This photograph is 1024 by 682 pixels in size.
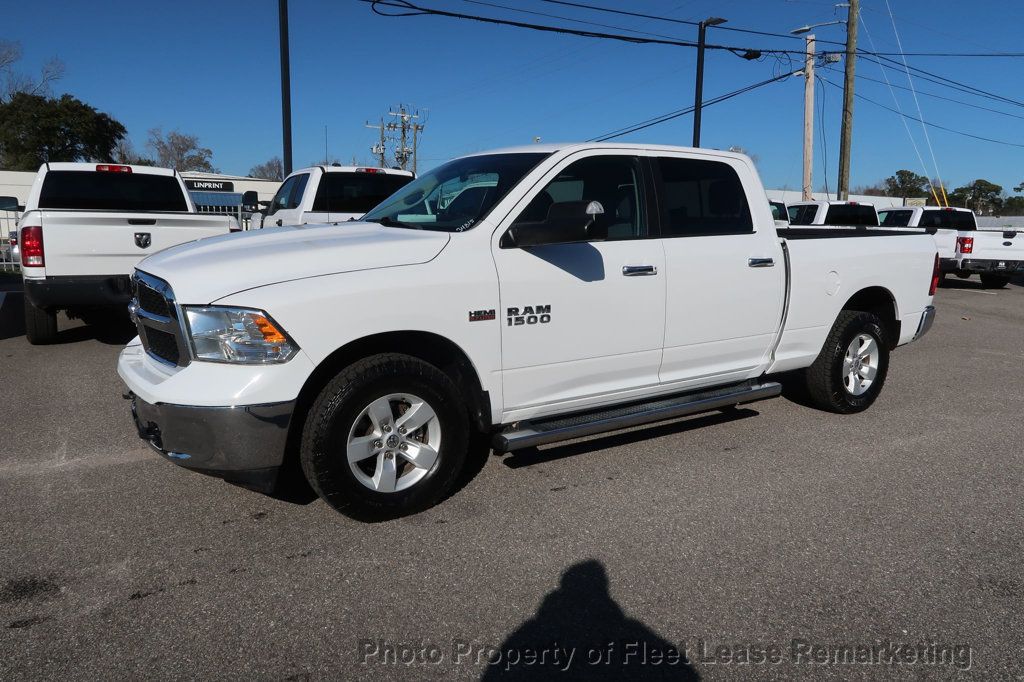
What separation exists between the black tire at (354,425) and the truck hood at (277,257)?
0.49 meters

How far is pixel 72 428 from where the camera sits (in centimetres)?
525

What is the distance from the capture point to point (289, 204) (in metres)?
10.9

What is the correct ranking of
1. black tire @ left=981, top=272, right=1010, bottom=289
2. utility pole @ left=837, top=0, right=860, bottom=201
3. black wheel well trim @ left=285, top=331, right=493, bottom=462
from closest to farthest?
black wheel well trim @ left=285, top=331, right=493, bottom=462 < black tire @ left=981, top=272, right=1010, bottom=289 < utility pole @ left=837, top=0, right=860, bottom=201

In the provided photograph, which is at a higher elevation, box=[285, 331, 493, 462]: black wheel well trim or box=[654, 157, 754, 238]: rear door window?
box=[654, 157, 754, 238]: rear door window

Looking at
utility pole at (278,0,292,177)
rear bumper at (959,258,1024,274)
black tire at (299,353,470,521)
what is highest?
utility pole at (278,0,292,177)

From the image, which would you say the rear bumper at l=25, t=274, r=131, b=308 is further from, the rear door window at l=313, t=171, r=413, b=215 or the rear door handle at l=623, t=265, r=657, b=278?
the rear door handle at l=623, t=265, r=657, b=278

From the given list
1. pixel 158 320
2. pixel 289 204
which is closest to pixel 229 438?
pixel 158 320

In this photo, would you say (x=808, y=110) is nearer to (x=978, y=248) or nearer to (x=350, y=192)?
(x=978, y=248)

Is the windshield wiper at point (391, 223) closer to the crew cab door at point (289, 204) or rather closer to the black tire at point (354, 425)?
the black tire at point (354, 425)

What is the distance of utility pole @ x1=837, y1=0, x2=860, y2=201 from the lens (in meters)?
23.0

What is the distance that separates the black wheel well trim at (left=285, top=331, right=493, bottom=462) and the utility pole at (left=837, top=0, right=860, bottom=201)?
22.8 meters

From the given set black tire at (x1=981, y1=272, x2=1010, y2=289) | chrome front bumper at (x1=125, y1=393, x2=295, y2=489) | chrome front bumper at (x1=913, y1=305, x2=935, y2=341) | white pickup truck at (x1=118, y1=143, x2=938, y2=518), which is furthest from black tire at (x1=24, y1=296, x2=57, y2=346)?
black tire at (x1=981, y1=272, x2=1010, y2=289)

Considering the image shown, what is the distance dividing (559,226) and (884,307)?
3577 millimetres

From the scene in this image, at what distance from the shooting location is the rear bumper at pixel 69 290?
23.5 feet
